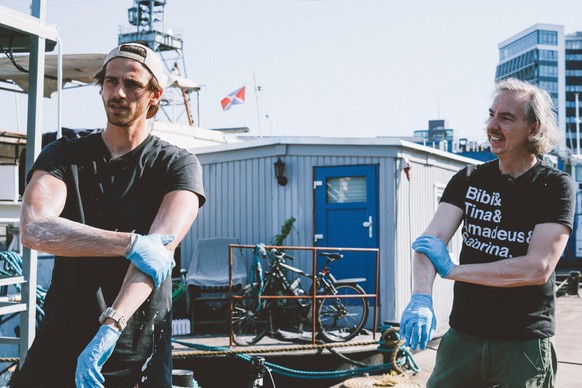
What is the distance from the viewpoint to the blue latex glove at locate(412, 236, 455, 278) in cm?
262

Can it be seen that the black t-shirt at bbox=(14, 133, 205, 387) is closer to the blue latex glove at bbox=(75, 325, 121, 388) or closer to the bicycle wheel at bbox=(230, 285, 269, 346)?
the blue latex glove at bbox=(75, 325, 121, 388)

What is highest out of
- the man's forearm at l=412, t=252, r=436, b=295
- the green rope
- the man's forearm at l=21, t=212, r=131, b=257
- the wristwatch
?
the man's forearm at l=21, t=212, r=131, b=257

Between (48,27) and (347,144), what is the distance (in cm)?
633

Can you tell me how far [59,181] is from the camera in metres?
2.17

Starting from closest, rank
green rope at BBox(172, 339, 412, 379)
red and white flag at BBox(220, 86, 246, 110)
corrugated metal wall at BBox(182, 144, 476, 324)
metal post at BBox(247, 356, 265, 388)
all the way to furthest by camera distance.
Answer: metal post at BBox(247, 356, 265, 388)
green rope at BBox(172, 339, 412, 379)
corrugated metal wall at BBox(182, 144, 476, 324)
red and white flag at BBox(220, 86, 246, 110)

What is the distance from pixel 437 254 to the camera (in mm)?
2617

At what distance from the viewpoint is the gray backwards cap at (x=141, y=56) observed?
7.43 ft

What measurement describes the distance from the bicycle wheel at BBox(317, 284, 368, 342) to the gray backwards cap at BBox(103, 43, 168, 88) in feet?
22.6

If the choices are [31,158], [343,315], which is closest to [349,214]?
[343,315]

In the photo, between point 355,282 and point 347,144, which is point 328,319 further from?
point 347,144

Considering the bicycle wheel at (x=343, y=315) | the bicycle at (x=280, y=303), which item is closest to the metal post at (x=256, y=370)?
the bicycle at (x=280, y=303)

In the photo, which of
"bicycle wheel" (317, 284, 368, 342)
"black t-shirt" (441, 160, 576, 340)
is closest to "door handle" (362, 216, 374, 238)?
"bicycle wheel" (317, 284, 368, 342)

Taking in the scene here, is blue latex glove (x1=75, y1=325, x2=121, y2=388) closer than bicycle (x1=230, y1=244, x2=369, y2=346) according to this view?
Yes

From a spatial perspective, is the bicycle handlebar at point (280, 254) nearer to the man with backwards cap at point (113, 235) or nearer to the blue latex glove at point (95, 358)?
the man with backwards cap at point (113, 235)
